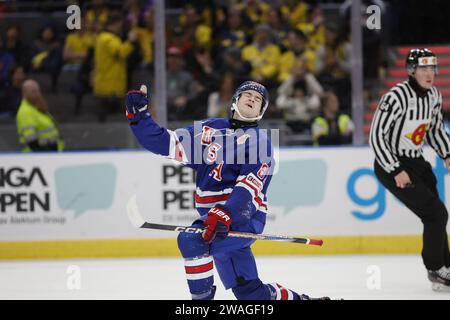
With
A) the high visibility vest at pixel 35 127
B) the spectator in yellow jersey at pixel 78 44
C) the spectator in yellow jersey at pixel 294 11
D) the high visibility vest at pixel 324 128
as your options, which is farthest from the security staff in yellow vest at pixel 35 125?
the spectator in yellow jersey at pixel 294 11

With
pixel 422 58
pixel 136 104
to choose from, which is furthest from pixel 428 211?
pixel 136 104

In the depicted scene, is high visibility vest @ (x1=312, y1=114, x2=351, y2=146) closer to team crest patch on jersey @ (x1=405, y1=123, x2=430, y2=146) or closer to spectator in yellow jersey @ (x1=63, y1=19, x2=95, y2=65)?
team crest patch on jersey @ (x1=405, y1=123, x2=430, y2=146)

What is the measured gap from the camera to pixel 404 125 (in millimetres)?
5977

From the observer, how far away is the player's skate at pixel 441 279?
5809 millimetres

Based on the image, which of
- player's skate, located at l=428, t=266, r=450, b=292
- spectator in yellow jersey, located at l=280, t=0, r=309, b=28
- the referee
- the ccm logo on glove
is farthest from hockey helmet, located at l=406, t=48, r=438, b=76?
spectator in yellow jersey, located at l=280, t=0, r=309, b=28

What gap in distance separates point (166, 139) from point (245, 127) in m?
0.38

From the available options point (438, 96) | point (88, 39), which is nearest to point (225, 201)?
point (438, 96)

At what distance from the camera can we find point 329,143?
25.1 feet

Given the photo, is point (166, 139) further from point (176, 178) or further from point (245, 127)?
point (176, 178)

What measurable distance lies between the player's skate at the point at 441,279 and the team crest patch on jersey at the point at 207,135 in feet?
6.83

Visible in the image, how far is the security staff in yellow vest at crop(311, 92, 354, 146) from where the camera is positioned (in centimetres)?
762

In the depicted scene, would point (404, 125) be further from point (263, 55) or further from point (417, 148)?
point (263, 55)

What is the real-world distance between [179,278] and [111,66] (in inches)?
93.1

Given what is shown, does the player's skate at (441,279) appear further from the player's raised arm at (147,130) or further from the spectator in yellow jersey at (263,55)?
the spectator in yellow jersey at (263,55)
